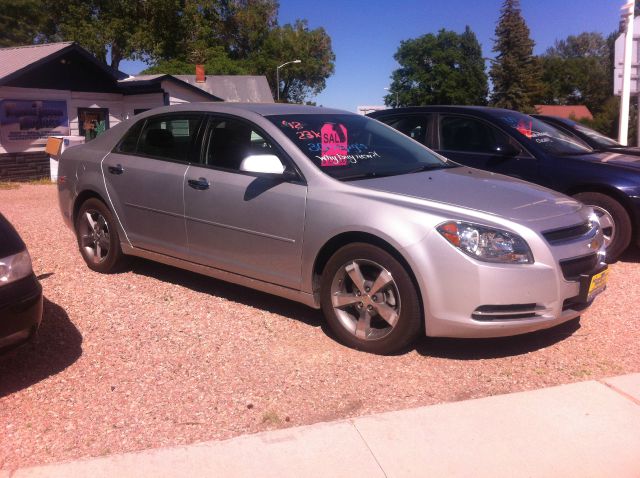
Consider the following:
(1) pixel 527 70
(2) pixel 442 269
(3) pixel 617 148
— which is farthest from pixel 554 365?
(1) pixel 527 70

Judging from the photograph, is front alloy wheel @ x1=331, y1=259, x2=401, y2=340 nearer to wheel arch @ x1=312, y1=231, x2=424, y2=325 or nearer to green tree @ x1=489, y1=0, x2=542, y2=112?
wheel arch @ x1=312, y1=231, x2=424, y2=325

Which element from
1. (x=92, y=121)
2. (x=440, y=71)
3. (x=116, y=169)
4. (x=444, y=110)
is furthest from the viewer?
(x=440, y=71)

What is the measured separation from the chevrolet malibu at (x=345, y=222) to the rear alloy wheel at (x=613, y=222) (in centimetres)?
209

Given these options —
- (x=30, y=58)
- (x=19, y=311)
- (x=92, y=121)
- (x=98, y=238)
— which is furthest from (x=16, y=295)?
(x=92, y=121)

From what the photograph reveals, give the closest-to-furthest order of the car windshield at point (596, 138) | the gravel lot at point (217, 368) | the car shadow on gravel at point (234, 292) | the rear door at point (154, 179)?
1. the gravel lot at point (217, 368)
2. the car shadow on gravel at point (234, 292)
3. the rear door at point (154, 179)
4. the car windshield at point (596, 138)

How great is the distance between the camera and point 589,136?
326 inches

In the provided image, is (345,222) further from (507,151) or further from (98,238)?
(507,151)

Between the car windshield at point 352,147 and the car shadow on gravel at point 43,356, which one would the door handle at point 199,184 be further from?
the car shadow on gravel at point 43,356

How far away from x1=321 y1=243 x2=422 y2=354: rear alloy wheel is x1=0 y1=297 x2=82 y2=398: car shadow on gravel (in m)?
1.75

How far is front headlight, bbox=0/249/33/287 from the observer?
3.59 metres

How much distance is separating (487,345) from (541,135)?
3.64m

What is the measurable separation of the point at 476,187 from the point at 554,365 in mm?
1314

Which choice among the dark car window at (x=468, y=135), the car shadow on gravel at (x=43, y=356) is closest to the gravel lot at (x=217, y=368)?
the car shadow on gravel at (x=43, y=356)

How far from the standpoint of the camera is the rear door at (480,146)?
23.0 feet
